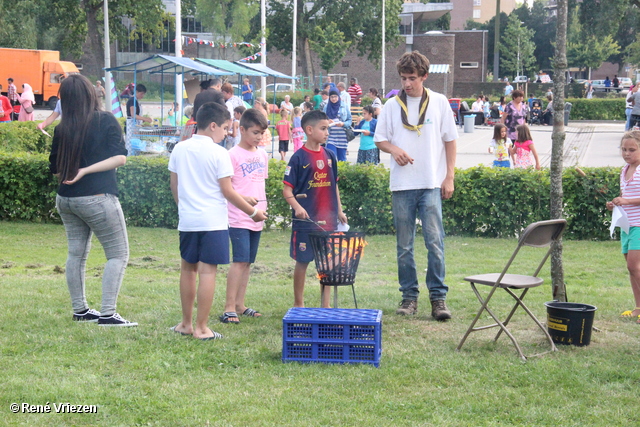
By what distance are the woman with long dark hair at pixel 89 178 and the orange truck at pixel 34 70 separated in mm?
37638

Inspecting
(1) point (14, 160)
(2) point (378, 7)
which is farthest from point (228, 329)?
(2) point (378, 7)

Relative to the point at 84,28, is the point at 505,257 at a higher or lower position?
lower

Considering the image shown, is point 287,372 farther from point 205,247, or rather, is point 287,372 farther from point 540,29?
point 540,29

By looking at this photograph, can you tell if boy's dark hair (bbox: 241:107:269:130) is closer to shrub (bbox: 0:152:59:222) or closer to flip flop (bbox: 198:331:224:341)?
flip flop (bbox: 198:331:224:341)

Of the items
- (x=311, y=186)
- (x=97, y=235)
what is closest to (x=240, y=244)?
(x=311, y=186)

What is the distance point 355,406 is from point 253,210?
1752 mm

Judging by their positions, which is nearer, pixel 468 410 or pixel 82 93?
pixel 468 410

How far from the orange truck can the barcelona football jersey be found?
124ft

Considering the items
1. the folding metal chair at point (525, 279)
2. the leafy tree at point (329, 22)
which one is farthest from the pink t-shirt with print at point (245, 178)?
the leafy tree at point (329, 22)

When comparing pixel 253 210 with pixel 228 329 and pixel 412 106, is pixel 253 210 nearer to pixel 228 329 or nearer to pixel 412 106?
A: pixel 228 329

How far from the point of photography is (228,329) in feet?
18.6

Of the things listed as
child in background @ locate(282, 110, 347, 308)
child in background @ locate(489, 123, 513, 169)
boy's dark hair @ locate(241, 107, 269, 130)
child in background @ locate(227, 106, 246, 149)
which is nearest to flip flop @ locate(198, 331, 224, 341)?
child in background @ locate(282, 110, 347, 308)

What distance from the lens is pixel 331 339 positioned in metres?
4.79

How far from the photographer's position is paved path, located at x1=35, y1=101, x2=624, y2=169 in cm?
2058
